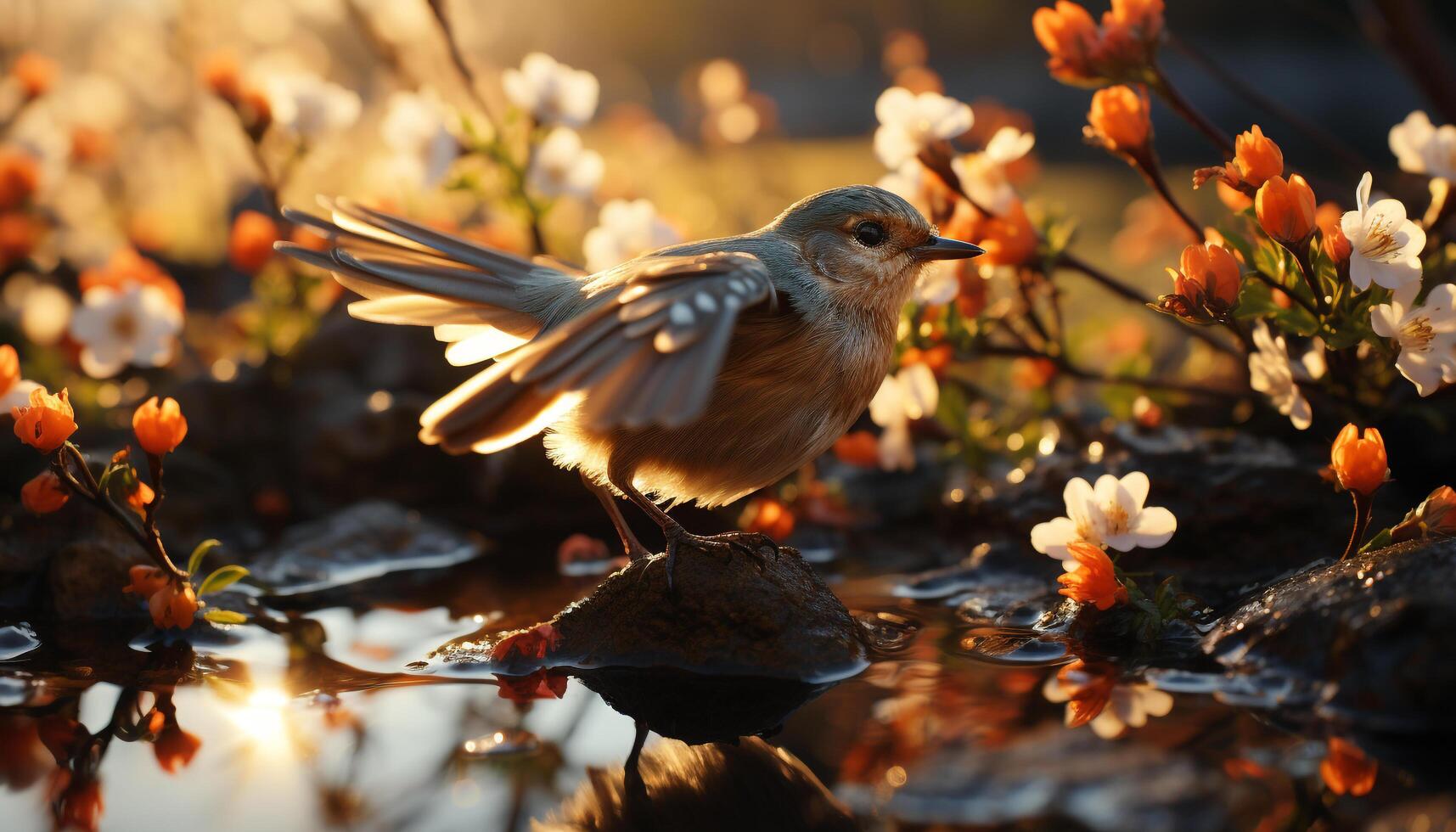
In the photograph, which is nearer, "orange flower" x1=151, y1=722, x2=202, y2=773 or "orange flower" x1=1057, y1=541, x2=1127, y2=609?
"orange flower" x1=151, y1=722, x2=202, y2=773

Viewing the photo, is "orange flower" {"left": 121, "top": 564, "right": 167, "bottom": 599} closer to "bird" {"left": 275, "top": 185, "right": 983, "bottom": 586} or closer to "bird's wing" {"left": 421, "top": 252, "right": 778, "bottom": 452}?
"bird" {"left": 275, "top": 185, "right": 983, "bottom": 586}

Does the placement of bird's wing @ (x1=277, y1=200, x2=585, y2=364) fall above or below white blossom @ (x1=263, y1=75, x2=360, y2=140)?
below

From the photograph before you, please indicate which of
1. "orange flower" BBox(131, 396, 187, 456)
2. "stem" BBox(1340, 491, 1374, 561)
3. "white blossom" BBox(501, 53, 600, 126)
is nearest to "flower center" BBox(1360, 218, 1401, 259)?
"stem" BBox(1340, 491, 1374, 561)

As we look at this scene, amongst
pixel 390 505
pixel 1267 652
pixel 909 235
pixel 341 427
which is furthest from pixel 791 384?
pixel 341 427

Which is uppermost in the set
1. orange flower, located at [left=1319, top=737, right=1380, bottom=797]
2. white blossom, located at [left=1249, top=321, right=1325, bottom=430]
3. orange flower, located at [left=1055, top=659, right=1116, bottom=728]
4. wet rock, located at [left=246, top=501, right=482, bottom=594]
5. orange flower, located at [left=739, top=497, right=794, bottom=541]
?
white blossom, located at [left=1249, top=321, right=1325, bottom=430]

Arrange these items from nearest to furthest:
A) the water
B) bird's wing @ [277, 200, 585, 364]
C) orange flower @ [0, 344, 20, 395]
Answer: the water < orange flower @ [0, 344, 20, 395] < bird's wing @ [277, 200, 585, 364]

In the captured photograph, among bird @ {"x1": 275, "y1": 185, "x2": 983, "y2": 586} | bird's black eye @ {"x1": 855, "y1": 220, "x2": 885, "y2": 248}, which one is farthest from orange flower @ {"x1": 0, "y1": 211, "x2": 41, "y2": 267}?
bird's black eye @ {"x1": 855, "y1": 220, "x2": 885, "y2": 248}

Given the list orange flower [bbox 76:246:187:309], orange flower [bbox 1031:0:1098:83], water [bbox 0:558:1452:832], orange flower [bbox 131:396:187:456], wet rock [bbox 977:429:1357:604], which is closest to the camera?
water [bbox 0:558:1452:832]
